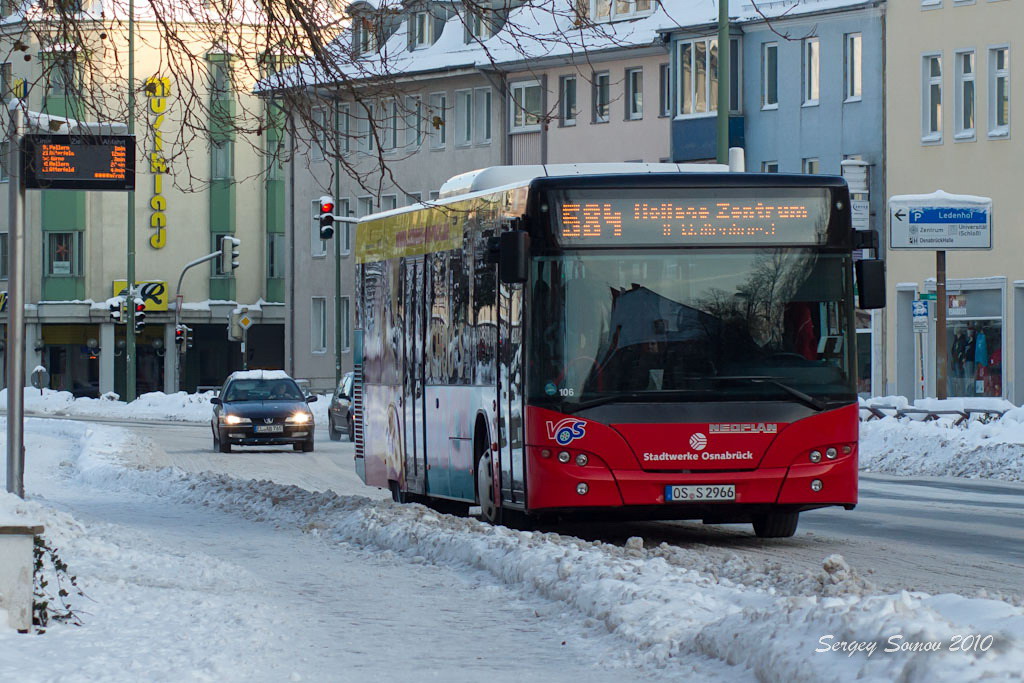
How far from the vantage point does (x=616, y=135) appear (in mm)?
64500

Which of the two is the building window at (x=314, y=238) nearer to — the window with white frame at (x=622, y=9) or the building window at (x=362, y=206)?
the building window at (x=362, y=206)

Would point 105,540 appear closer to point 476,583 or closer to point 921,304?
point 476,583

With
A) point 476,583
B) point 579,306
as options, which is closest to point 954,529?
point 579,306

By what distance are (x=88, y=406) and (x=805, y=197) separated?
5633cm

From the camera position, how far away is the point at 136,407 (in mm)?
66500

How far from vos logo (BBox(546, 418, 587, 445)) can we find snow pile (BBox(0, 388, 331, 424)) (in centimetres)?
4147

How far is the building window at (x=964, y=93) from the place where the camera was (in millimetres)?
51812

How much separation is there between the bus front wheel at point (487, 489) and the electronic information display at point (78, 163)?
11.9 feet

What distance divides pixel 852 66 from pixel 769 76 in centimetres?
325

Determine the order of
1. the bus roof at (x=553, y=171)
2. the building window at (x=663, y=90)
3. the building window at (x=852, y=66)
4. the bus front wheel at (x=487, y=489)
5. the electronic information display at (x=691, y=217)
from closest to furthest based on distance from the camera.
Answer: the electronic information display at (x=691, y=217), the bus front wheel at (x=487, y=489), the bus roof at (x=553, y=171), the building window at (x=852, y=66), the building window at (x=663, y=90)


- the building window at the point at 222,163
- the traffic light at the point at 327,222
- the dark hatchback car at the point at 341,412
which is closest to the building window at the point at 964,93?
the traffic light at the point at 327,222

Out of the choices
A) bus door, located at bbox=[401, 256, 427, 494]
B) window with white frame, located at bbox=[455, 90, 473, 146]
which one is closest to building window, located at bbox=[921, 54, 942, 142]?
window with white frame, located at bbox=[455, 90, 473, 146]

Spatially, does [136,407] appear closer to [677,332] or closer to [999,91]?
[999,91]

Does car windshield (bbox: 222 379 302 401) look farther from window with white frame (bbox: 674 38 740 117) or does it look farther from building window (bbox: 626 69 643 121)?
building window (bbox: 626 69 643 121)
